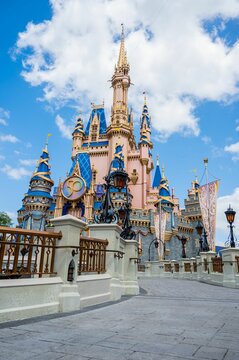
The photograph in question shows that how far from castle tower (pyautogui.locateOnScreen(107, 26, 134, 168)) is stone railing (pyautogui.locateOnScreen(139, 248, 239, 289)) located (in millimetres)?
23256

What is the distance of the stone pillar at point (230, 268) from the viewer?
580 inches

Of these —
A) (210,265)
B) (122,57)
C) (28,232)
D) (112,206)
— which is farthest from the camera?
(122,57)

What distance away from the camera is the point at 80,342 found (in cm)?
356

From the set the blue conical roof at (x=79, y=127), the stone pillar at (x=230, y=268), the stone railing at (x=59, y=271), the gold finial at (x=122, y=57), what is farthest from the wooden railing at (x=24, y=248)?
the gold finial at (x=122, y=57)

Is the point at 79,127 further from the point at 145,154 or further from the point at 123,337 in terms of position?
the point at 123,337

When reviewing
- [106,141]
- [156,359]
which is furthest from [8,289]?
[106,141]

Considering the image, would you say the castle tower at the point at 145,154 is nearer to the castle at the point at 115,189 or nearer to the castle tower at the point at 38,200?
the castle at the point at 115,189

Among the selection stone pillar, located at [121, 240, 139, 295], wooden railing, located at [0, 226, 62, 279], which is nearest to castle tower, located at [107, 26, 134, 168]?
stone pillar, located at [121, 240, 139, 295]

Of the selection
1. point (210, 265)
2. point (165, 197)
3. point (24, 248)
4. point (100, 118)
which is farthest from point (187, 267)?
point (100, 118)

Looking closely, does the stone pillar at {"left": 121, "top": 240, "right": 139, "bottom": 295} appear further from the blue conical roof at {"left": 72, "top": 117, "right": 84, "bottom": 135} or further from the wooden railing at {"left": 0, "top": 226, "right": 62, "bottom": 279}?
the blue conical roof at {"left": 72, "top": 117, "right": 84, "bottom": 135}

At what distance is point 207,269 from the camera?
20484mm

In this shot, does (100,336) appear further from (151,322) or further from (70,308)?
(70,308)

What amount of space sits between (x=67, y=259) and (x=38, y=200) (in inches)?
1556

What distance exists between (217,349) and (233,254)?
41.4ft
